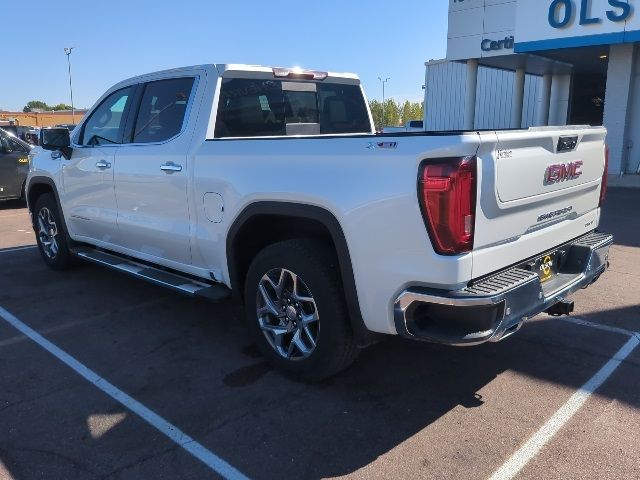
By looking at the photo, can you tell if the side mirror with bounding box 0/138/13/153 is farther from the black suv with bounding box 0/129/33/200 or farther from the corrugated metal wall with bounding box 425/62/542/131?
the corrugated metal wall with bounding box 425/62/542/131

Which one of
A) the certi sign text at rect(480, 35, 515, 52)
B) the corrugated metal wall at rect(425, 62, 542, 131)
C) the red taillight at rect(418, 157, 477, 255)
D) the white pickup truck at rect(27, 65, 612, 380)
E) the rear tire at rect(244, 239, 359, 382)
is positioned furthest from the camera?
the corrugated metal wall at rect(425, 62, 542, 131)

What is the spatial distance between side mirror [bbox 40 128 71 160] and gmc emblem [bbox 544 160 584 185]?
14.4ft

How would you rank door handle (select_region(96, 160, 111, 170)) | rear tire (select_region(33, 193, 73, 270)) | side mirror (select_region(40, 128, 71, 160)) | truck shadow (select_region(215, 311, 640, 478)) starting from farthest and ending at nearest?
rear tire (select_region(33, 193, 73, 270)) < side mirror (select_region(40, 128, 71, 160)) < door handle (select_region(96, 160, 111, 170)) < truck shadow (select_region(215, 311, 640, 478))

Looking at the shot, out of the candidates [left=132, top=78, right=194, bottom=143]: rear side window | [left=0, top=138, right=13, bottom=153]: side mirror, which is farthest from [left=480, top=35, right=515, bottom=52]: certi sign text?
[left=132, top=78, right=194, bottom=143]: rear side window

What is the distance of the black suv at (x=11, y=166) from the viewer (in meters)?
11.8

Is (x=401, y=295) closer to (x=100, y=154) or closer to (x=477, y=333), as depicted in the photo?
(x=477, y=333)

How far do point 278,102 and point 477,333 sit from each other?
274 cm

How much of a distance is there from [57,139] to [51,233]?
1.41 metres

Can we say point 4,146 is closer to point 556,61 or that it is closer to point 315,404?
point 315,404

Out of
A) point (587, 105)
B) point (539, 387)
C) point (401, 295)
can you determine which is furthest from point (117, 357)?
point (587, 105)

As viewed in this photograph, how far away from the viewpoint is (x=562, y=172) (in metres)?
3.28

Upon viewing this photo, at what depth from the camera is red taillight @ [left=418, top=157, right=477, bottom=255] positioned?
2.61 m

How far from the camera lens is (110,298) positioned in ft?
17.8

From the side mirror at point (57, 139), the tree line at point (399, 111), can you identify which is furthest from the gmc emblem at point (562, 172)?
the tree line at point (399, 111)
